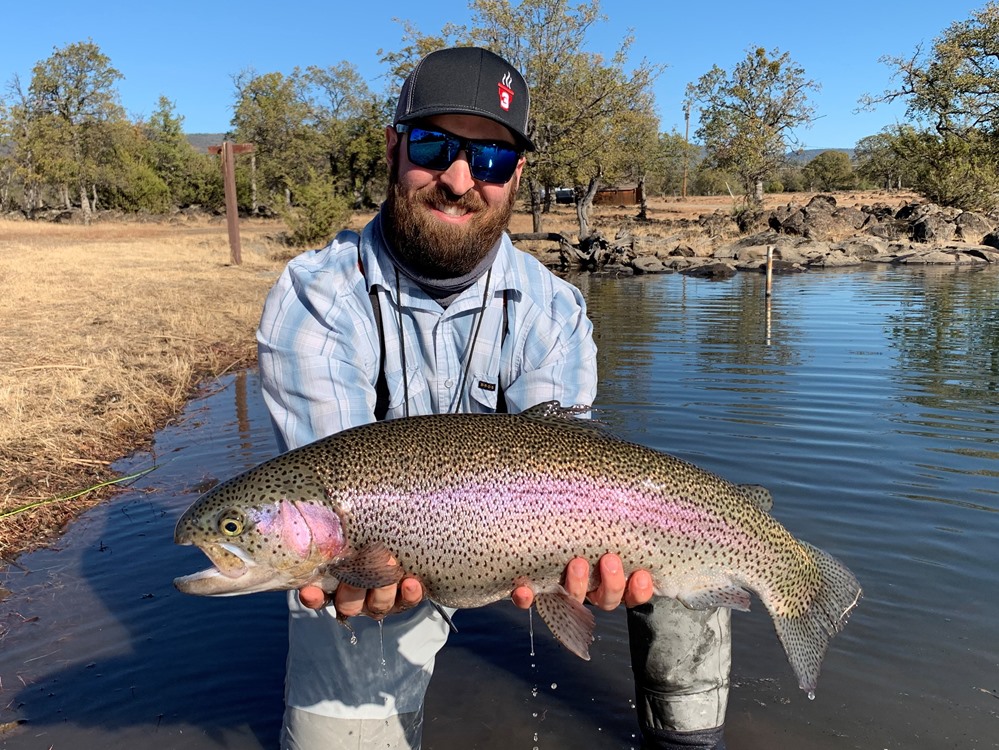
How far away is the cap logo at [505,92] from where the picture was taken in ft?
11.9

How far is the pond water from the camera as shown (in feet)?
13.1

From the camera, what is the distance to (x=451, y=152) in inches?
143

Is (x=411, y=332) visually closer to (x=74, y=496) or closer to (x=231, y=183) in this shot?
(x=74, y=496)

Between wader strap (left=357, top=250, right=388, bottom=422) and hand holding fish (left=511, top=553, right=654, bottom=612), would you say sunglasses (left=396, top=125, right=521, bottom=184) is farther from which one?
hand holding fish (left=511, top=553, right=654, bottom=612)

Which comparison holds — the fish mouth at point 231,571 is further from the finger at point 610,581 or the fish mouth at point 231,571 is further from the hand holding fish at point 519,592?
the finger at point 610,581

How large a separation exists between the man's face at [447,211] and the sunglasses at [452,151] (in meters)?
0.02

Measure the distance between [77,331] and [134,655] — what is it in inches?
356

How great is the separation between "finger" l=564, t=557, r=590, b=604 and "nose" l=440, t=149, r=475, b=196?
5.78ft

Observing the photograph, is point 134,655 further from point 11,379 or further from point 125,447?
point 11,379

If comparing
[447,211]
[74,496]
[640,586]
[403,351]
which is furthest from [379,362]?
[74,496]

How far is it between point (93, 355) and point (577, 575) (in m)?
9.08

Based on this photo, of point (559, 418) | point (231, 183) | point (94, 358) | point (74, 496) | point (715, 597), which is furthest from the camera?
point (231, 183)

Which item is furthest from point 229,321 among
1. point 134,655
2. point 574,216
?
point 574,216

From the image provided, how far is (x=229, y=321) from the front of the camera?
577 inches
